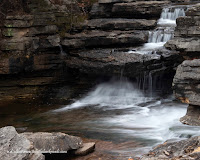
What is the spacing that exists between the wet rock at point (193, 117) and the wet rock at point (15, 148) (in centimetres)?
402

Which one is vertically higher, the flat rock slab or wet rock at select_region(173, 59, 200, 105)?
wet rock at select_region(173, 59, 200, 105)

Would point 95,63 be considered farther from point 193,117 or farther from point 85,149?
point 85,149

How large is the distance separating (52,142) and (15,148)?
0.92 meters

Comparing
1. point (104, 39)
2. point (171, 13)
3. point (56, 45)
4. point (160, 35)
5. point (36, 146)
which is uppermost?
point (171, 13)

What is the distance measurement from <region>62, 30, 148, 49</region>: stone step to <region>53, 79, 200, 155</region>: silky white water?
1.57 metres

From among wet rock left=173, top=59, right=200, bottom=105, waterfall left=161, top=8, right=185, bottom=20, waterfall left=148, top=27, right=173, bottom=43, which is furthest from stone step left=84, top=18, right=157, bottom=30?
wet rock left=173, top=59, right=200, bottom=105

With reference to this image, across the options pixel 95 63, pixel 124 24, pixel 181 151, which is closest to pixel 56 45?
pixel 95 63

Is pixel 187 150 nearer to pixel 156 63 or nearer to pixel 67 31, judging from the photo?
pixel 156 63

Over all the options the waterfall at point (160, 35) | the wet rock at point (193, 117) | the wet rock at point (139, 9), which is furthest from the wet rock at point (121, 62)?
the wet rock at point (193, 117)

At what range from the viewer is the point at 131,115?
9.25 meters

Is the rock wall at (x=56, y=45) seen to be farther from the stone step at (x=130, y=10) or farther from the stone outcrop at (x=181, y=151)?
the stone outcrop at (x=181, y=151)

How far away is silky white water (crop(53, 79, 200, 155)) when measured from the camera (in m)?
7.27

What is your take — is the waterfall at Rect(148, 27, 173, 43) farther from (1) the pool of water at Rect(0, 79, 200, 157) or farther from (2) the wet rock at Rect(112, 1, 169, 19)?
(1) the pool of water at Rect(0, 79, 200, 157)

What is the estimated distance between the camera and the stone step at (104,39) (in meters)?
11.3
